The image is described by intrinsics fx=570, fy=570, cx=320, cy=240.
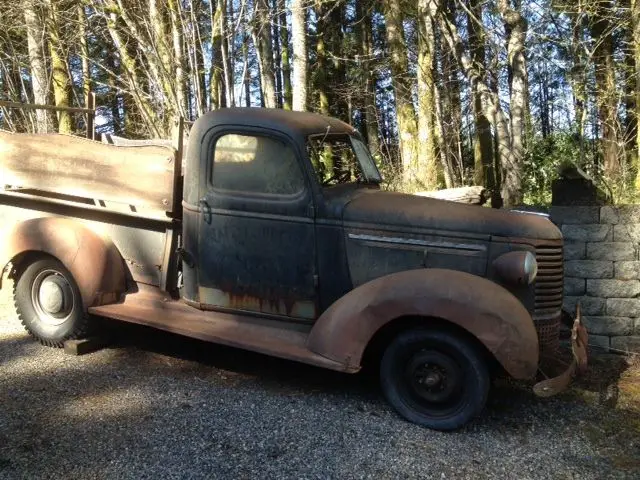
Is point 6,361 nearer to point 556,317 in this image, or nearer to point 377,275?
point 377,275

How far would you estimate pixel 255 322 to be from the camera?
4340mm

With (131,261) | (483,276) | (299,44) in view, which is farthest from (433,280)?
(299,44)

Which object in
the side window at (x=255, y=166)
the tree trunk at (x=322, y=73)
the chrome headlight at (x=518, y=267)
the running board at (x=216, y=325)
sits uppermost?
the tree trunk at (x=322, y=73)

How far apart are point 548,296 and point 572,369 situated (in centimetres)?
50

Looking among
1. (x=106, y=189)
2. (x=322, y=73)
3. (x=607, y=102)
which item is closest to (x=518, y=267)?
(x=106, y=189)

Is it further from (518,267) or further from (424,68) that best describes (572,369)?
(424,68)

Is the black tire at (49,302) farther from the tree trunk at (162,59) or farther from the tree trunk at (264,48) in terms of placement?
the tree trunk at (264,48)

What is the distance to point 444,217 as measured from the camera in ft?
12.8

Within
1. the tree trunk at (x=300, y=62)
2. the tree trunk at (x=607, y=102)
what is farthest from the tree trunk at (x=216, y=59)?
the tree trunk at (x=607, y=102)

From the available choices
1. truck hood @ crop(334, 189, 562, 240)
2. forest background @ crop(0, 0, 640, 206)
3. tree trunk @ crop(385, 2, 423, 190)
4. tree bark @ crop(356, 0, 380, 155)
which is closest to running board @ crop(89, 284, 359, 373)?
truck hood @ crop(334, 189, 562, 240)

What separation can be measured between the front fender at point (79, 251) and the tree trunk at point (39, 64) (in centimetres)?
753

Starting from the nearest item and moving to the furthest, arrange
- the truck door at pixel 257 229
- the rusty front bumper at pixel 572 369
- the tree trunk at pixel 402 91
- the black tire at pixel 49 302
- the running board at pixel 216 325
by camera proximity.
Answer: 1. the rusty front bumper at pixel 572 369
2. the running board at pixel 216 325
3. the truck door at pixel 257 229
4. the black tire at pixel 49 302
5. the tree trunk at pixel 402 91

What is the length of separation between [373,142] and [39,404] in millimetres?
12490

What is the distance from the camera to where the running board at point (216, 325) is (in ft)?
13.1
